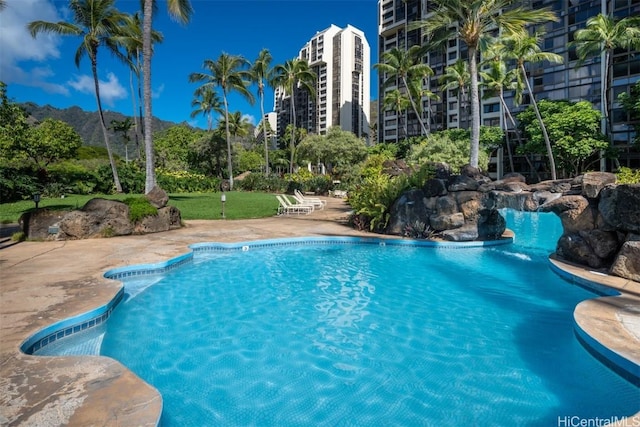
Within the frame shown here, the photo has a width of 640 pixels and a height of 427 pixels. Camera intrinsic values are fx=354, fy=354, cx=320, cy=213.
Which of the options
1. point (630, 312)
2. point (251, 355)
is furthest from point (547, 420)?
point (251, 355)

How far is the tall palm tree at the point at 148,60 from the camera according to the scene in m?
15.3

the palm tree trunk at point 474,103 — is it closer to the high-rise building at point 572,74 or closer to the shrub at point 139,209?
the high-rise building at point 572,74

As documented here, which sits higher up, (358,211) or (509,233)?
(358,211)

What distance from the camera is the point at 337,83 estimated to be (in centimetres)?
9594

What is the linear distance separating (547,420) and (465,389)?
73cm

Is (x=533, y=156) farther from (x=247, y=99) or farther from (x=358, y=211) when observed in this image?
(x=358, y=211)

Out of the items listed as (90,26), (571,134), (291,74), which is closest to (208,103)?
(291,74)

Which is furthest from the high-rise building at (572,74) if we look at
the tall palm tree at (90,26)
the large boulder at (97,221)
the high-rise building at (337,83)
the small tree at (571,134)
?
the high-rise building at (337,83)

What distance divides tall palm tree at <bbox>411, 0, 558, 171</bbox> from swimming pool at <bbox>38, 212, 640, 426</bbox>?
33.7 feet

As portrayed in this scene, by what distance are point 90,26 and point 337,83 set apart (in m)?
79.6

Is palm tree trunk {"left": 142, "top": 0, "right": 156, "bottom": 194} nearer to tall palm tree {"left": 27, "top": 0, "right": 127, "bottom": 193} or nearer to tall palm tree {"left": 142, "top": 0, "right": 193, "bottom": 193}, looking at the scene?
tall palm tree {"left": 142, "top": 0, "right": 193, "bottom": 193}

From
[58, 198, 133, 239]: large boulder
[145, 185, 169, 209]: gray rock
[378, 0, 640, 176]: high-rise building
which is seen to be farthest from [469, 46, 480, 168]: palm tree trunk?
[58, 198, 133, 239]: large boulder

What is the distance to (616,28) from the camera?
26.5m

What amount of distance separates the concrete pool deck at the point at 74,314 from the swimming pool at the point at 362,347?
0.47m
